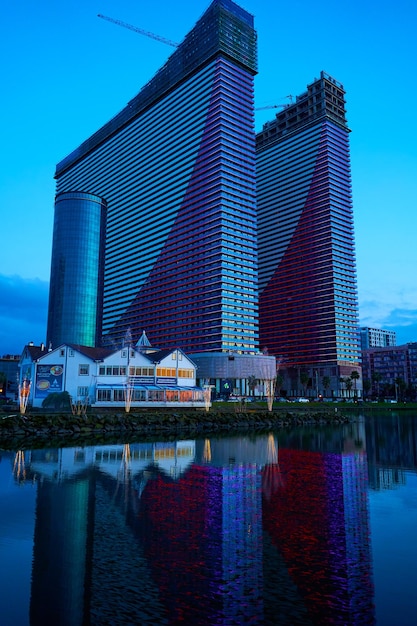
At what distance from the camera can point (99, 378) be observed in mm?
98188

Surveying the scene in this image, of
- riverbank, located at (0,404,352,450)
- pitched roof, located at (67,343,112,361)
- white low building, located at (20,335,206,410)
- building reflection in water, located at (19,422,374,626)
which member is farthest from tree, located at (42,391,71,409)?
building reflection in water, located at (19,422,374,626)

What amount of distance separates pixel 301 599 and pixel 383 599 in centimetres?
275

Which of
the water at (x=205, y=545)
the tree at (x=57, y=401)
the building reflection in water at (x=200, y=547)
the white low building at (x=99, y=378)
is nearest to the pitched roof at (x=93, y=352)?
the white low building at (x=99, y=378)

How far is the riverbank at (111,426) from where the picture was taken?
199 feet

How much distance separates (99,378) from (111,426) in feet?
89.4

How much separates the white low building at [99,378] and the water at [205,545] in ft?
187

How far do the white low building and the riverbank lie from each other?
504cm

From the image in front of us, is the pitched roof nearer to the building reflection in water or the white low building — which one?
the white low building

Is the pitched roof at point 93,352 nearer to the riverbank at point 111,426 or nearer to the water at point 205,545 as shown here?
the riverbank at point 111,426

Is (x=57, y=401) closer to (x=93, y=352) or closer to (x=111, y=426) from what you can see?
(x=93, y=352)

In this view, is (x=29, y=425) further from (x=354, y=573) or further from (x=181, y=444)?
(x=354, y=573)

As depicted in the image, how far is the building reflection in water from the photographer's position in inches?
576

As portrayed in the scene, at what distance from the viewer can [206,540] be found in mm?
20844

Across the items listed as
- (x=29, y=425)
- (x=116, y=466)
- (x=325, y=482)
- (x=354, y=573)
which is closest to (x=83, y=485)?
(x=116, y=466)
